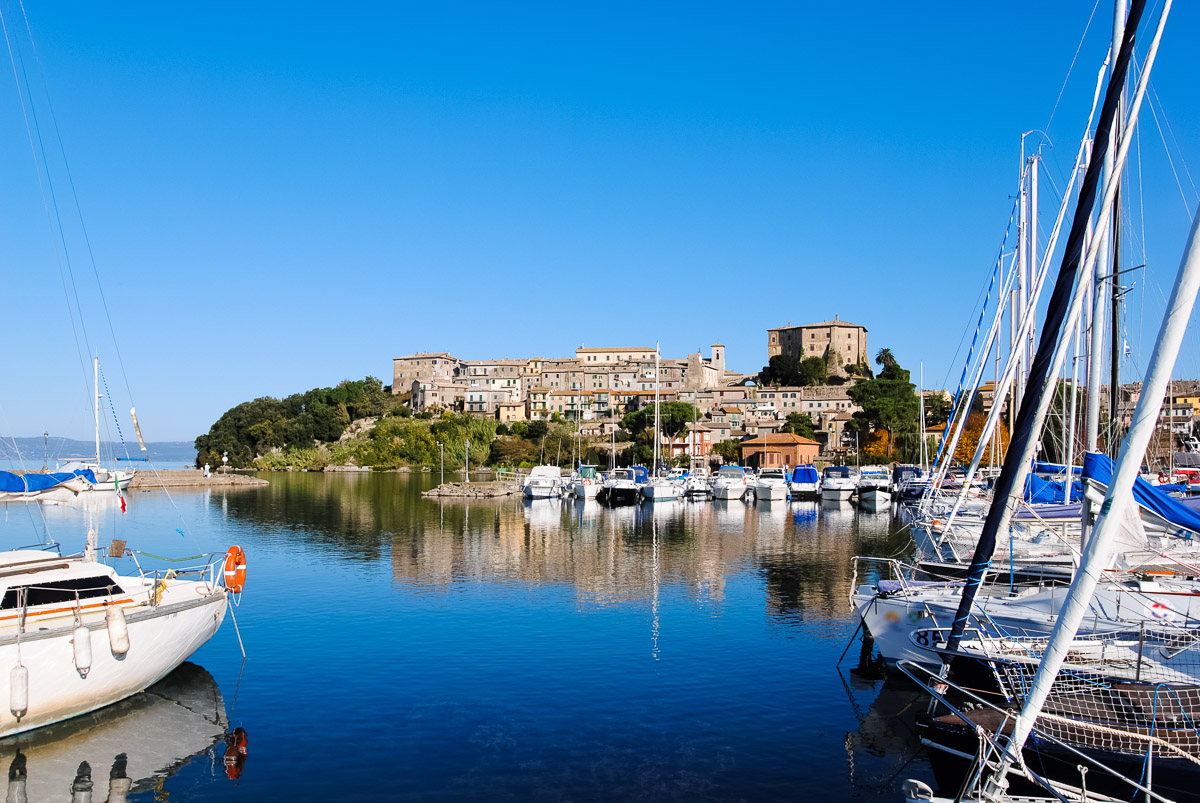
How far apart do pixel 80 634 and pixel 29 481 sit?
953 cm

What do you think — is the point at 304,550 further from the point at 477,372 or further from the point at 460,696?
the point at 477,372

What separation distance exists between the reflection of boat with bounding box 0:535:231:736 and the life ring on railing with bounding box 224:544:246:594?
61 cm

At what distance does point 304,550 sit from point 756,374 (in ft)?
502

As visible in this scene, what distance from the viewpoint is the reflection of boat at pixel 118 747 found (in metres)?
14.3

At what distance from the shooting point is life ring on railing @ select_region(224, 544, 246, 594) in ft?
67.3

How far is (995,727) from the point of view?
44.4 feet

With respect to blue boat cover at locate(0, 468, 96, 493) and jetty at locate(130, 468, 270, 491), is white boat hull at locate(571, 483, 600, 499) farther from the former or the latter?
blue boat cover at locate(0, 468, 96, 493)

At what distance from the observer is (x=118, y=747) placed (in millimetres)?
15836

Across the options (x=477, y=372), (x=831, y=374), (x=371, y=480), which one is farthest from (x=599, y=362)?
(x=371, y=480)

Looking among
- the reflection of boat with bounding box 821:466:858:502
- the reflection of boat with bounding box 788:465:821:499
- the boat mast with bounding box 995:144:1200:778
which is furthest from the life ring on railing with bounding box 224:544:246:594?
the reflection of boat with bounding box 788:465:821:499

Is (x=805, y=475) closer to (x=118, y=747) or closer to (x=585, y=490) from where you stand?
(x=585, y=490)

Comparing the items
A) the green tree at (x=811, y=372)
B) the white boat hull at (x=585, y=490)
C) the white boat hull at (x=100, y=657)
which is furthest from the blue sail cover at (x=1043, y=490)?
→ the green tree at (x=811, y=372)

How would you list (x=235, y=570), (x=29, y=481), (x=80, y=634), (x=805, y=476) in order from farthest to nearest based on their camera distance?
(x=805, y=476) → (x=29, y=481) → (x=235, y=570) → (x=80, y=634)

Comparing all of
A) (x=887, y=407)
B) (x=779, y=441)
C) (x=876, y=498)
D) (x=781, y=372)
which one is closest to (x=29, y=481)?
(x=876, y=498)
